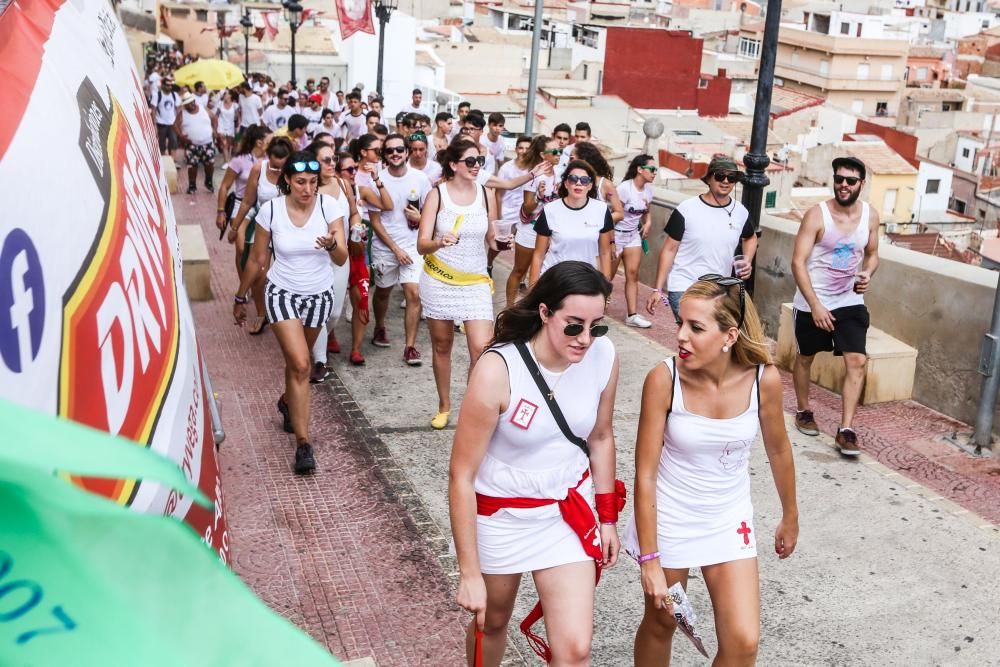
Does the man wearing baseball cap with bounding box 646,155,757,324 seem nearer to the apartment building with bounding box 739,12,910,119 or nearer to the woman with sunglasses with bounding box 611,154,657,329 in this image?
the woman with sunglasses with bounding box 611,154,657,329

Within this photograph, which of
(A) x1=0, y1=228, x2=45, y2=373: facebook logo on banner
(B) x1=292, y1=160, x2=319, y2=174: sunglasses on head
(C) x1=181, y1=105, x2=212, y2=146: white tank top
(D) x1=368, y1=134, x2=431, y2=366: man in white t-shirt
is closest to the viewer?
(A) x1=0, y1=228, x2=45, y2=373: facebook logo on banner

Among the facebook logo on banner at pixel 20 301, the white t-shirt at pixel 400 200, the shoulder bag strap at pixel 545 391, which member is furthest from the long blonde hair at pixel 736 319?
the white t-shirt at pixel 400 200

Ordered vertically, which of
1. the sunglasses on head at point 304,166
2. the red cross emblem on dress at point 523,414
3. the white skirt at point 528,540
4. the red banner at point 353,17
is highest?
the red banner at point 353,17

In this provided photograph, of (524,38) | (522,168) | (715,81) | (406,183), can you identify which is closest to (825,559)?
(406,183)

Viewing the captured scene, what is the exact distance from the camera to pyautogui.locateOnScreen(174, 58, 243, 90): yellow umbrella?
2433cm

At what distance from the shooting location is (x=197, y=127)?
1750 centimetres

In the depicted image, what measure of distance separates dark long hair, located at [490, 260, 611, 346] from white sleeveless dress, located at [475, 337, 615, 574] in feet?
0.25

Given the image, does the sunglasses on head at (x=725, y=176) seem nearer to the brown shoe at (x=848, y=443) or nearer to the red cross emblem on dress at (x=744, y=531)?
the brown shoe at (x=848, y=443)

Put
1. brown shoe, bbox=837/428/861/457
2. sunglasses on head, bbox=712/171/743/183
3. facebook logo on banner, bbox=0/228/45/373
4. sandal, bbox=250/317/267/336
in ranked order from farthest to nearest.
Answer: sandal, bbox=250/317/267/336 < sunglasses on head, bbox=712/171/743/183 < brown shoe, bbox=837/428/861/457 < facebook logo on banner, bbox=0/228/45/373

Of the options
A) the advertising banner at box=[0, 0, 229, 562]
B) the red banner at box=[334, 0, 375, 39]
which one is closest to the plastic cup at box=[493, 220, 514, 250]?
the advertising banner at box=[0, 0, 229, 562]

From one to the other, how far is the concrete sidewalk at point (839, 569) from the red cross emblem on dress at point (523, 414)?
1468 millimetres

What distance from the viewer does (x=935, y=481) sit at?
6.91m

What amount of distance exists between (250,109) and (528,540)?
1955 centimetres

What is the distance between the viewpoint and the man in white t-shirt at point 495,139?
46.0 ft
